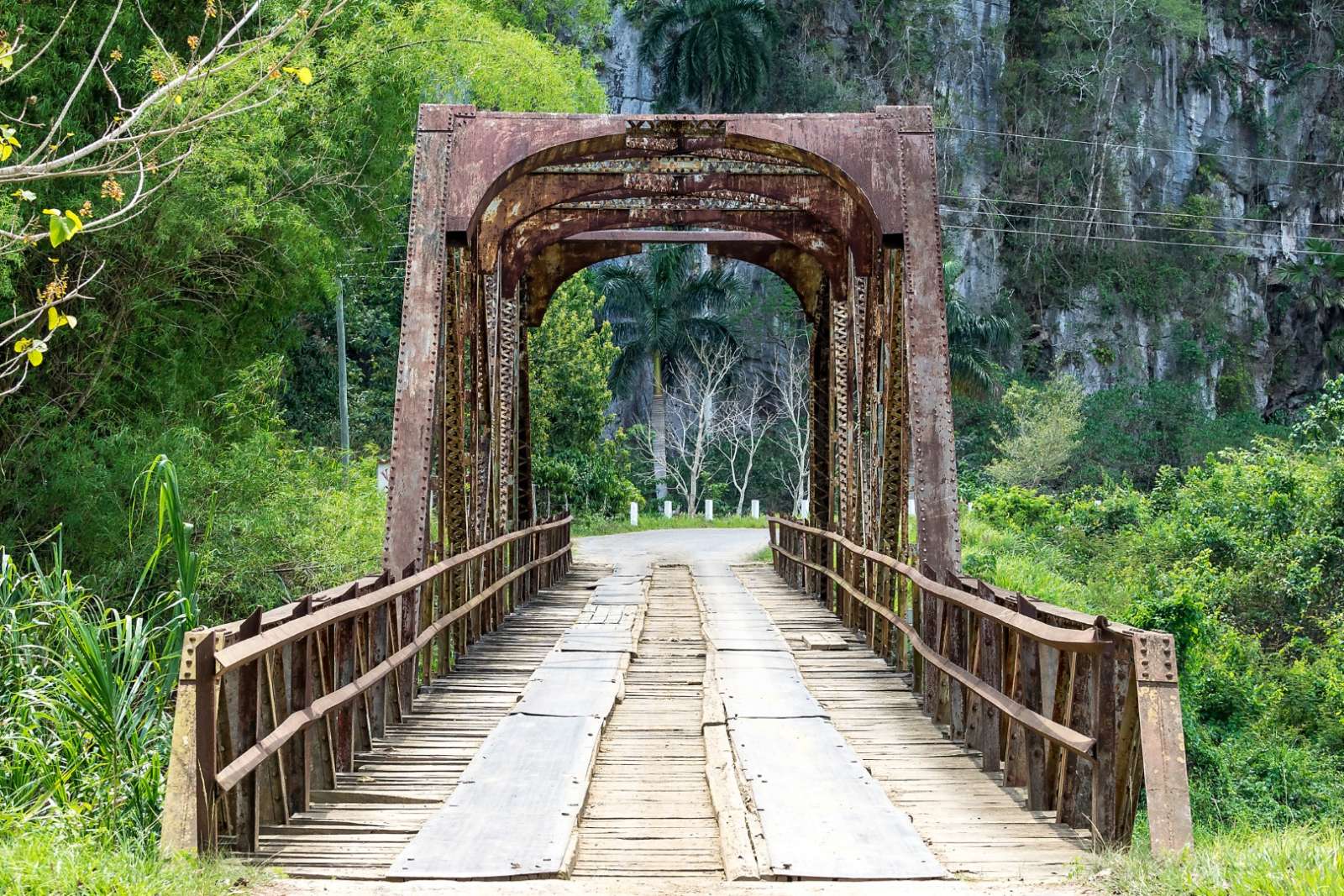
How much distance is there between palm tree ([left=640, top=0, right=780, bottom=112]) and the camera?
4284 cm

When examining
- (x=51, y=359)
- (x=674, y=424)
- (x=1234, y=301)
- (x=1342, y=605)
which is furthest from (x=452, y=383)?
(x=1234, y=301)

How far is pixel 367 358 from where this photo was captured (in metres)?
36.7

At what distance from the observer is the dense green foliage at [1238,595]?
39.2ft

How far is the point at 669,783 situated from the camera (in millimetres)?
5871

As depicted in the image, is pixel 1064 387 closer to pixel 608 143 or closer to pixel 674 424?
pixel 674 424

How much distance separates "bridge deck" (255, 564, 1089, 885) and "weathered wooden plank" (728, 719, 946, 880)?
2cm

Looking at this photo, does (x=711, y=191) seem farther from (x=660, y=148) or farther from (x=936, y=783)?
(x=936, y=783)

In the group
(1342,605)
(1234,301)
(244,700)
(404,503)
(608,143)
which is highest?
(1234,301)

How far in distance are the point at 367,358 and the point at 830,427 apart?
80.2 feet

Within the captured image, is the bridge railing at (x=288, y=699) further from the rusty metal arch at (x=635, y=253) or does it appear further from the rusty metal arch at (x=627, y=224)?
the rusty metal arch at (x=635, y=253)

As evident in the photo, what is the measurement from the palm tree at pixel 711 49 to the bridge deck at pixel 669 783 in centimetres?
3530

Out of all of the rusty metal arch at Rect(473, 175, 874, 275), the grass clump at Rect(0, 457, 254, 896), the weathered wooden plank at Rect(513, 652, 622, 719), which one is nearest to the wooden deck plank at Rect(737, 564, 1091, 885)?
the weathered wooden plank at Rect(513, 652, 622, 719)

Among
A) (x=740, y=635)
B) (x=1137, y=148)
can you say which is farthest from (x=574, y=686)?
(x=1137, y=148)

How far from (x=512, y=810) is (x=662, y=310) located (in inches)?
1270
